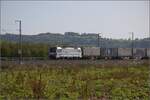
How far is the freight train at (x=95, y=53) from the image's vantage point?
6188cm

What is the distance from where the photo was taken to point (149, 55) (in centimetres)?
6444

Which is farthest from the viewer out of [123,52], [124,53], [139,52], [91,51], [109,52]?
[139,52]

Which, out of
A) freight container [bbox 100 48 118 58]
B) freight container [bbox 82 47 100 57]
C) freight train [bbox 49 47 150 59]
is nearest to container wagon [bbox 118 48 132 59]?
freight train [bbox 49 47 150 59]

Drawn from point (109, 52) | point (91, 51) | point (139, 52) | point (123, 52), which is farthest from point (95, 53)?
point (139, 52)

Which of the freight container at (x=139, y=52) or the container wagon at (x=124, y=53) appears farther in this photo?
the freight container at (x=139, y=52)

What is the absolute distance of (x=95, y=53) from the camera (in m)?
64.5

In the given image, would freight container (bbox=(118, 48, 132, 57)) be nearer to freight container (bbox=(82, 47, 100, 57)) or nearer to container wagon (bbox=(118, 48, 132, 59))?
container wagon (bbox=(118, 48, 132, 59))

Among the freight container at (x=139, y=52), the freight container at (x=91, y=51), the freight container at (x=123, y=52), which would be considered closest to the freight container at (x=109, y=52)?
the freight container at (x=123, y=52)

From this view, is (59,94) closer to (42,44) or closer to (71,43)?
(42,44)

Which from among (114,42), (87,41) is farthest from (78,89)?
(114,42)

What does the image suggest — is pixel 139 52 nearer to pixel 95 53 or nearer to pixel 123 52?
pixel 123 52

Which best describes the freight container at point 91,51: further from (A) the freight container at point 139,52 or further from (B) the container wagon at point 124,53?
(A) the freight container at point 139,52

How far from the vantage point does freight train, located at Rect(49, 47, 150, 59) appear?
61875mm

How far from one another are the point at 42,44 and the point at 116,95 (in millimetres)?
55130
